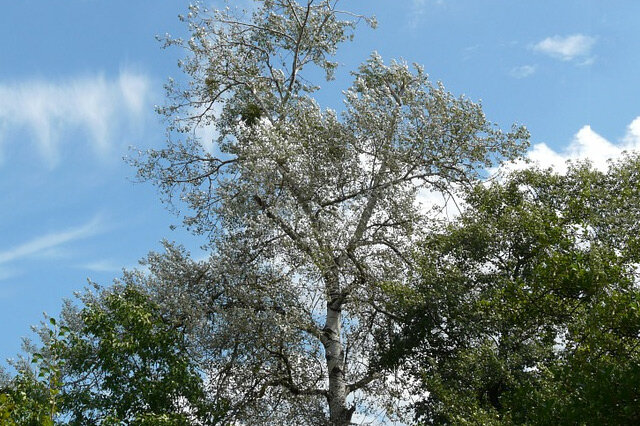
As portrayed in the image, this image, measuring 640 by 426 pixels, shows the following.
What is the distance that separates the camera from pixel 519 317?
622 inches

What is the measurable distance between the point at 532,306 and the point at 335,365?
26.5 ft

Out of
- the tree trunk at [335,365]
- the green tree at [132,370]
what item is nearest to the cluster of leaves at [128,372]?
the green tree at [132,370]

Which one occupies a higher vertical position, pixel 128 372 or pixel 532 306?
pixel 128 372

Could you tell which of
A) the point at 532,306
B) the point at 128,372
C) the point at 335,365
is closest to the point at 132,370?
the point at 128,372

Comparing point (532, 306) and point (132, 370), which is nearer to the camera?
point (532, 306)

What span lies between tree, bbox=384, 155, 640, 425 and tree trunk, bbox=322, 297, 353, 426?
80.2 inches

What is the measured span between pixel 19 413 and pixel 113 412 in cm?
347

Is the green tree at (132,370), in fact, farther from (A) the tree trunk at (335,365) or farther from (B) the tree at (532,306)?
(B) the tree at (532,306)

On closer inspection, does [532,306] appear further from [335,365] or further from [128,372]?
[128,372]

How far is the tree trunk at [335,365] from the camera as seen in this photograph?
828 inches

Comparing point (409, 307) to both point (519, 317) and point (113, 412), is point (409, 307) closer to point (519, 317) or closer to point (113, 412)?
point (519, 317)

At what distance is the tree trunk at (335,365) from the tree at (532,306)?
6.68 feet

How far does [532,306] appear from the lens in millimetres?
15336

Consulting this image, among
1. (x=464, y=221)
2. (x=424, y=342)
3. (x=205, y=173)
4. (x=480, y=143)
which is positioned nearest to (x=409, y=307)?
(x=424, y=342)
